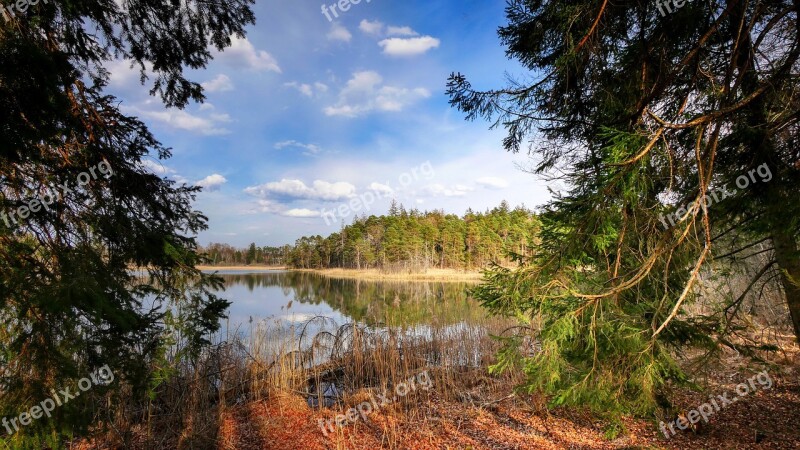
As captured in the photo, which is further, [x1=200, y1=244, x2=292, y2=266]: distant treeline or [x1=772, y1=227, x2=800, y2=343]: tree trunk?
[x1=200, y1=244, x2=292, y2=266]: distant treeline

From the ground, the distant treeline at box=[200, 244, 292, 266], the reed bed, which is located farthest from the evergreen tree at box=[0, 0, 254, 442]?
the distant treeline at box=[200, 244, 292, 266]

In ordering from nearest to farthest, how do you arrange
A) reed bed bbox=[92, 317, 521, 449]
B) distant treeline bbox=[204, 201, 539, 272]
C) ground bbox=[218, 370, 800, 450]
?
ground bbox=[218, 370, 800, 450], reed bed bbox=[92, 317, 521, 449], distant treeline bbox=[204, 201, 539, 272]

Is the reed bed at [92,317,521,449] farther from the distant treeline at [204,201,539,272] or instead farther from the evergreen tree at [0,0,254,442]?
the distant treeline at [204,201,539,272]

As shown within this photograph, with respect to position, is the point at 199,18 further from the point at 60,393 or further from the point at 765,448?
the point at 765,448

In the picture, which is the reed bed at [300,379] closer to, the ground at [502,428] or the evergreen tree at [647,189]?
the ground at [502,428]

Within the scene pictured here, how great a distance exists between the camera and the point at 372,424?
517 centimetres

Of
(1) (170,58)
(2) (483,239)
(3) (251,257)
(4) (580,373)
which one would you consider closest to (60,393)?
(1) (170,58)

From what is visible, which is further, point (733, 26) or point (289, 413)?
point (289, 413)

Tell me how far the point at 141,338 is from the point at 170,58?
10.5ft

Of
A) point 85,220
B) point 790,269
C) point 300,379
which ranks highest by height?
point 85,220

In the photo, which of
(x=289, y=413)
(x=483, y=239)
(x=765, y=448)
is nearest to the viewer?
(x=765, y=448)

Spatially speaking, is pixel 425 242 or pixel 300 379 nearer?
pixel 300 379

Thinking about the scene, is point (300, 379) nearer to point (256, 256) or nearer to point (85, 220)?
point (85, 220)

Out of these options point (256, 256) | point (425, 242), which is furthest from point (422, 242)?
point (256, 256)
